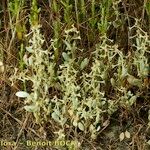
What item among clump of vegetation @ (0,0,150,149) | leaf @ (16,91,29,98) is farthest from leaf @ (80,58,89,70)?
leaf @ (16,91,29,98)

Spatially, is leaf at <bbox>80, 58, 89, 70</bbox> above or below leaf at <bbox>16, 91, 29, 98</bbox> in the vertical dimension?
above

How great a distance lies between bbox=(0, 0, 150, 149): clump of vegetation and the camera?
2.11 meters

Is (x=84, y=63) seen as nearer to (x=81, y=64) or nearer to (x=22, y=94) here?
(x=81, y=64)

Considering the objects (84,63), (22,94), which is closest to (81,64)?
(84,63)

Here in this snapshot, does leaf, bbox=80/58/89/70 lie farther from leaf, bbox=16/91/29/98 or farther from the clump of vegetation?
leaf, bbox=16/91/29/98

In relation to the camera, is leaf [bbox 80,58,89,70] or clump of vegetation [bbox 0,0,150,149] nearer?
clump of vegetation [bbox 0,0,150,149]

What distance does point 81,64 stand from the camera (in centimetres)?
222

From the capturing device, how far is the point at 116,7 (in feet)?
7.57

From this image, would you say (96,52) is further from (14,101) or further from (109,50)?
(14,101)

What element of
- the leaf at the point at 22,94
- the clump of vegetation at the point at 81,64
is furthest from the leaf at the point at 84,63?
the leaf at the point at 22,94

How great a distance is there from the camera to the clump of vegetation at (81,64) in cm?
211

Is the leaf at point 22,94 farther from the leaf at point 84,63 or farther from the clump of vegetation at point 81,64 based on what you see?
the leaf at point 84,63

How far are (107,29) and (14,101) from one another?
528 millimetres

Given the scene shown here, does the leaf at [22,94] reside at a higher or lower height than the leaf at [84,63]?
lower
